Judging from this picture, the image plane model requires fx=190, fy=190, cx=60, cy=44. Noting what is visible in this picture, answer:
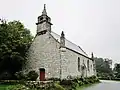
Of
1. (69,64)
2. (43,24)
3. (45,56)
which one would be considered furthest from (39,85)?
(43,24)

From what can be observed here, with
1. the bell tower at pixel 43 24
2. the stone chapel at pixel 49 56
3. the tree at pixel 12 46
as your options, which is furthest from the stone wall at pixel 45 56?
the tree at pixel 12 46

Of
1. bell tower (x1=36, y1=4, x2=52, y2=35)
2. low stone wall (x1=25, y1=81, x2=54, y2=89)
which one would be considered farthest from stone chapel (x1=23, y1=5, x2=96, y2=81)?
low stone wall (x1=25, y1=81, x2=54, y2=89)

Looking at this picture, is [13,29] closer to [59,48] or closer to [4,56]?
[4,56]

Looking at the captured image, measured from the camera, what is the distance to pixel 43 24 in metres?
30.9

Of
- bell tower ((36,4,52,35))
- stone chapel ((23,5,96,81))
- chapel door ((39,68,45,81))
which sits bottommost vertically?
chapel door ((39,68,45,81))

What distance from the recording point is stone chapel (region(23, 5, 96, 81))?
2822 centimetres

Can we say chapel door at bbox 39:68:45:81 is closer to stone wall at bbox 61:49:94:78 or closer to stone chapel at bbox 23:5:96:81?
stone chapel at bbox 23:5:96:81

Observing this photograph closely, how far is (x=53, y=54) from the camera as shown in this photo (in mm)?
29094

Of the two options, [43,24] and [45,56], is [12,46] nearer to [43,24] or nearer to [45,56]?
[45,56]

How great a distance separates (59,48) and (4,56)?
850 cm

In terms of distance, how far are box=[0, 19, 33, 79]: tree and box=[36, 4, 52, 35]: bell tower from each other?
3.01m

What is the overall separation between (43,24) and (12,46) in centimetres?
609

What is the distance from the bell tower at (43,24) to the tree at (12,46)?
9.88 ft

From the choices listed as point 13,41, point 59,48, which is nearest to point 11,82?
point 13,41
